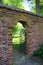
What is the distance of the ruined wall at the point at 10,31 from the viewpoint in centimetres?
865

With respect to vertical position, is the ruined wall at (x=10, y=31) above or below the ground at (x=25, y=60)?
above

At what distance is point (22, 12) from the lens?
31.8 ft

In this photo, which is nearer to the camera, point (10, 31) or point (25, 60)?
point (10, 31)

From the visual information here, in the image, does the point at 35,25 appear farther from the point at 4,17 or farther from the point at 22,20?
the point at 4,17

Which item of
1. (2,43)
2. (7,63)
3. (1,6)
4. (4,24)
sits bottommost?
(7,63)

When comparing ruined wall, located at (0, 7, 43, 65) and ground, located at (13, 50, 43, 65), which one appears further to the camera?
ground, located at (13, 50, 43, 65)

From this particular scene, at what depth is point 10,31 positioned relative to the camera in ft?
29.3

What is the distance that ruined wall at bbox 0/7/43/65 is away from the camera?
865cm

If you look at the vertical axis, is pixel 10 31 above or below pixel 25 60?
above

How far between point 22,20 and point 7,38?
145 cm

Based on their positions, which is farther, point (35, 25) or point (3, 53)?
point (35, 25)

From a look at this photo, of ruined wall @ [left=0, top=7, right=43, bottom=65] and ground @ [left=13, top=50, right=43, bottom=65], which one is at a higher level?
ruined wall @ [left=0, top=7, right=43, bottom=65]

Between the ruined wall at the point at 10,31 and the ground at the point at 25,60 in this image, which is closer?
the ruined wall at the point at 10,31

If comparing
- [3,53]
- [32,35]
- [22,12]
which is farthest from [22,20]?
[3,53]
